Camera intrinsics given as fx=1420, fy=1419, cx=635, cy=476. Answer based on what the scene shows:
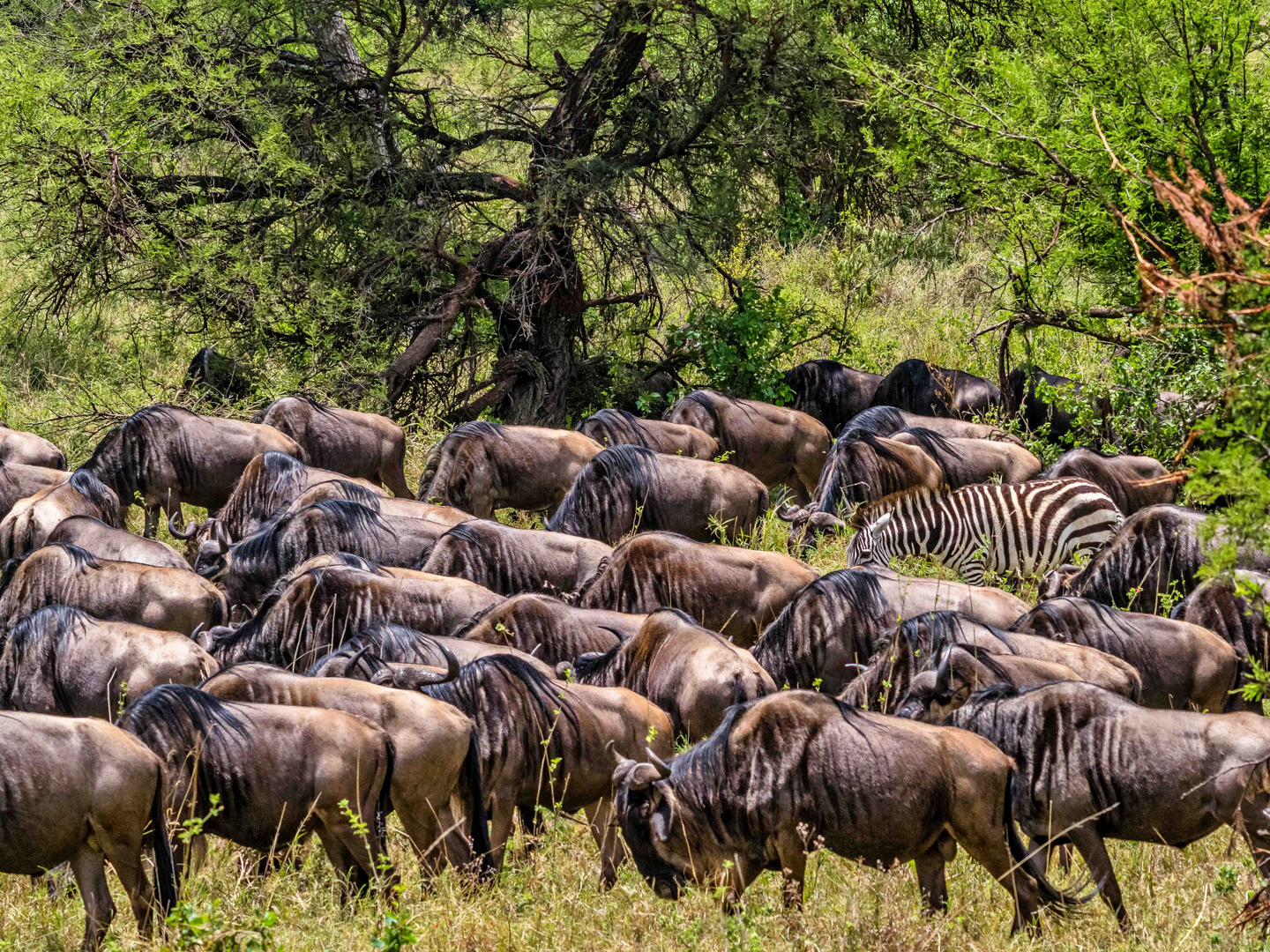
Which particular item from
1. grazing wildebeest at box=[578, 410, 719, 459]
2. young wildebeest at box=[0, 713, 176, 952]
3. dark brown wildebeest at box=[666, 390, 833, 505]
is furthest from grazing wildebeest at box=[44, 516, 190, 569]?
dark brown wildebeest at box=[666, 390, 833, 505]

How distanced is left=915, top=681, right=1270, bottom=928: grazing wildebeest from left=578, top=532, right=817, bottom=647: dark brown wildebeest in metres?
2.58

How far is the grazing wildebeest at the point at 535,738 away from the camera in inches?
233

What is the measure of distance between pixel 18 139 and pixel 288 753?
8.70 m

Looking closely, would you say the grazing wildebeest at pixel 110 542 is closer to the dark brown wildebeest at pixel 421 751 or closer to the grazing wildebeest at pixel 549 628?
the grazing wildebeest at pixel 549 628

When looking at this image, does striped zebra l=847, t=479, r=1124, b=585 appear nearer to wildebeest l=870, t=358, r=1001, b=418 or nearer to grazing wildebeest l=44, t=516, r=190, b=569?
wildebeest l=870, t=358, r=1001, b=418

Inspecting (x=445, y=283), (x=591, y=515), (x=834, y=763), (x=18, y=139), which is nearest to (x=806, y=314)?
(x=445, y=283)

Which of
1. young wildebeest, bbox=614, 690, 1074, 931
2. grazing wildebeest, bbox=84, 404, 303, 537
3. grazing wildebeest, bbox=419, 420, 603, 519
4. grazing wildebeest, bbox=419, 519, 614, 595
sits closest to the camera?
young wildebeest, bbox=614, 690, 1074, 931

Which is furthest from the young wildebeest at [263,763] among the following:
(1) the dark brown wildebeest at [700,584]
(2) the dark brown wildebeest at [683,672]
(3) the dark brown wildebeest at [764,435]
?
(3) the dark brown wildebeest at [764,435]

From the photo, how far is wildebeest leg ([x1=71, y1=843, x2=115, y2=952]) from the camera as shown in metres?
4.90

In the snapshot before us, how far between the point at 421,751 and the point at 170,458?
6.14 m

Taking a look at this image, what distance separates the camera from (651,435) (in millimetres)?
11367

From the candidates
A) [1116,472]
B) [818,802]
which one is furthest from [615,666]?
[1116,472]

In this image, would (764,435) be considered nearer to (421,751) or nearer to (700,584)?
(700,584)

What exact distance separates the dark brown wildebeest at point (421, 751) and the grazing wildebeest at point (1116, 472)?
5.68 metres
